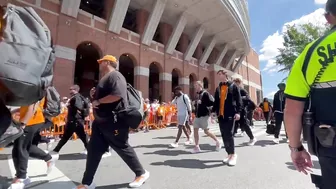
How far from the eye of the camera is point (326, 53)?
4.44 feet

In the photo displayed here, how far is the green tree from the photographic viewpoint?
1067 inches

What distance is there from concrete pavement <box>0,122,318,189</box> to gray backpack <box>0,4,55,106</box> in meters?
2.58

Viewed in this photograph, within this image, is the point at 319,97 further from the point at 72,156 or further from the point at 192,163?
the point at 72,156

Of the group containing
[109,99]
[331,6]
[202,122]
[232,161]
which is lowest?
[232,161]

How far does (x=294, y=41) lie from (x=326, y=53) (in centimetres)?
3219

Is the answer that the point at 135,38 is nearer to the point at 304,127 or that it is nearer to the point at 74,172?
the point at 74,172

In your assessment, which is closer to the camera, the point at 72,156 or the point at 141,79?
the point at 72,156

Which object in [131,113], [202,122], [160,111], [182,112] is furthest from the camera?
[160,111]

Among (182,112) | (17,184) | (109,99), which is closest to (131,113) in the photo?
(109,99)

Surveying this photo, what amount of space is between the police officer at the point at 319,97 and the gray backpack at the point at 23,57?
1.68 meters

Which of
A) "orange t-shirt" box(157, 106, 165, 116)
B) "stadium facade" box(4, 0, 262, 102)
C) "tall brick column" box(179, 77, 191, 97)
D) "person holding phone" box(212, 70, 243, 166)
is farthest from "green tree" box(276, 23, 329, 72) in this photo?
"person holding phone" box(212, 70, 243, 166)

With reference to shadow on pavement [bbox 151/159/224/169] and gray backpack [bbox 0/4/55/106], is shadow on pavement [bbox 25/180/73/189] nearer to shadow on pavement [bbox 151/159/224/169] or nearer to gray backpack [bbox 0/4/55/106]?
shadow on pavement [bbox 151/159/224/169]

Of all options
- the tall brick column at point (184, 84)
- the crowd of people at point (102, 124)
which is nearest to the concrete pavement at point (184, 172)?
the crowd of people at point (102, 124)

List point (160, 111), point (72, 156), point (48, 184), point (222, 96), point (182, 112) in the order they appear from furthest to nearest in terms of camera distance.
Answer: point (160, 111), point (182, 112), point (72, 156), point (222, 96), point (48, 184)
